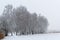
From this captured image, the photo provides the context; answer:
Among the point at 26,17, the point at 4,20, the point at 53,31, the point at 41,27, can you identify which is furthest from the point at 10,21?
the point at 53,31

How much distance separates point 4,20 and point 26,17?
146 cm

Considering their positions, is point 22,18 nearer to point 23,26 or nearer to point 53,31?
point 23,26

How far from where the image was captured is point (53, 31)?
31.7 feet

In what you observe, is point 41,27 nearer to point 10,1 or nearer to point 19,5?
point 19,5

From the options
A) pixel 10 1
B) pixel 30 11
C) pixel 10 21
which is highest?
pixel 10 1

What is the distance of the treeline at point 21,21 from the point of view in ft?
30.6

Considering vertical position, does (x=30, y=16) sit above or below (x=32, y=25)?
above

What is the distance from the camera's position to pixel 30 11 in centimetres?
952

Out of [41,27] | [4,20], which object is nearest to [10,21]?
[4,20]

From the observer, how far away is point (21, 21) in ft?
31.1

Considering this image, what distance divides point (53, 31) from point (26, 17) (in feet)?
6.67

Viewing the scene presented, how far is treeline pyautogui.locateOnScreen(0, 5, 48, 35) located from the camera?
9.31 meters

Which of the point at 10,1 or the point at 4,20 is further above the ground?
the point at 10,1

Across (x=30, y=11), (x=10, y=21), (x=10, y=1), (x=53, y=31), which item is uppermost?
(x=10, y=1)
